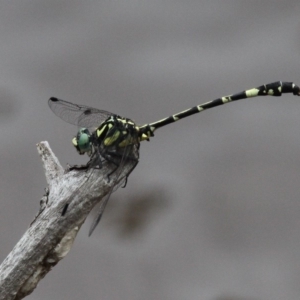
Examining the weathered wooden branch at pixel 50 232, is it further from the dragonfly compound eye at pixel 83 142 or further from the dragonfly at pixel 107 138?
the dragonfly compound eye at pixel 83 142

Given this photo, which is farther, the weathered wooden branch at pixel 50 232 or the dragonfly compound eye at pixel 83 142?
the dragonfly compound eye at pixel 83 142

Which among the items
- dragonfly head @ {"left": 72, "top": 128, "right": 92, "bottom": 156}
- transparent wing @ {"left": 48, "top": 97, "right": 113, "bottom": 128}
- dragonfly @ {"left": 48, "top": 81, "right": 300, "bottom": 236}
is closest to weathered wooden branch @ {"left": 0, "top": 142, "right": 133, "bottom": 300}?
dragonfly @ {"left": 48, "top": 81, "right": 300, "bottom": 236}

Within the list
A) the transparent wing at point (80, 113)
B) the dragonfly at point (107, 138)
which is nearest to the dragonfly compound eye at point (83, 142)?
the dragonfly at point (107, 138)

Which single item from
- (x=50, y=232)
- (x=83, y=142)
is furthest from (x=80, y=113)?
(x=50, y=232)

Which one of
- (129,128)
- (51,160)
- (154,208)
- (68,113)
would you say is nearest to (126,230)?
(154,208)

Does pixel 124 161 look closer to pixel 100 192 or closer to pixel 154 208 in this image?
pixel 100 192

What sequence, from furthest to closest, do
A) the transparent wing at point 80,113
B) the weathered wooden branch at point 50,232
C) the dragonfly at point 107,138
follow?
the transparent wing at point 80,113, the dragonfly at point 107,138, the weathered wooden branch at point 50,232

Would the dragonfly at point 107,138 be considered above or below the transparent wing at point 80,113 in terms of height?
below
